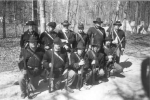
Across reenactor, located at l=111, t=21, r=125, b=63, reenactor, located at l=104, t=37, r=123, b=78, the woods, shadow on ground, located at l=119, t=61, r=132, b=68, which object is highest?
the woods

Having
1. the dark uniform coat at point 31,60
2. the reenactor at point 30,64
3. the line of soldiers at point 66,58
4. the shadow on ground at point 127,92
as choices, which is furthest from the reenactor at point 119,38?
the dark uniform coat at point 31,60

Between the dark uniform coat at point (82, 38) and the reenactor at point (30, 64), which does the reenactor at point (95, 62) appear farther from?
the reenactor at point (30, 64)

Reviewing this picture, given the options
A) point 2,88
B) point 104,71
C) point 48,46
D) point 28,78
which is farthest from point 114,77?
point 2,88

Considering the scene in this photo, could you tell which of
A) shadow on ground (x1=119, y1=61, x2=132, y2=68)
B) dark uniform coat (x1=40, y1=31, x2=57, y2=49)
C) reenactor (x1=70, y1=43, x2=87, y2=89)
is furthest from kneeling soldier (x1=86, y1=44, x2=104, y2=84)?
shadow on ground (x1=119, y1=61, x2=132, y2=68)

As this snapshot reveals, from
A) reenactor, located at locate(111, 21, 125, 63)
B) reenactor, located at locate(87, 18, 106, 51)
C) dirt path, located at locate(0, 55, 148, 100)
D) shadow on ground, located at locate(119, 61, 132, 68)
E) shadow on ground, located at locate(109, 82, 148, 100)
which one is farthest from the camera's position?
shadow on ground, located at locate(119, 61, 132, 68)

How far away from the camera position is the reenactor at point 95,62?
6.07 metres

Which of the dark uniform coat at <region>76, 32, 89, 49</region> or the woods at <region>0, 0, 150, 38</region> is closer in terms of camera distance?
the dark uniform coat at <region>76, 32, 89, 49</region>

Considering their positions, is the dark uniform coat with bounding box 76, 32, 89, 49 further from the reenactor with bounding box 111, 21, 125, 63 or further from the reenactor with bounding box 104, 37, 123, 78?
the reenactor with bounding box 111, 21, 125, 63

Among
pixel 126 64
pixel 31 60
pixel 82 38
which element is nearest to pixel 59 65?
pixel 31 60

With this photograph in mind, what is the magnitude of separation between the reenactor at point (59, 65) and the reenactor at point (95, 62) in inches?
31.4

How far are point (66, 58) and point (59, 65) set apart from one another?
35cm

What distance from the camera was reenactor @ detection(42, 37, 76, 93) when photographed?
5473 millimetres

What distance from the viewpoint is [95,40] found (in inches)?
278

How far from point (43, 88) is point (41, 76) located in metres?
0.53
